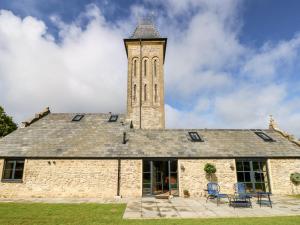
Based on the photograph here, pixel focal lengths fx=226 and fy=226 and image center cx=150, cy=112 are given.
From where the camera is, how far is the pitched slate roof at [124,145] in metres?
16.3

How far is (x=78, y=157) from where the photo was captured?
1580 cm

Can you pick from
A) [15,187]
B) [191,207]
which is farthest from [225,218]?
[15,187]

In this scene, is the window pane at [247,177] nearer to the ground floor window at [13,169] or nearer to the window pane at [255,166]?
the window pane at [255,166]

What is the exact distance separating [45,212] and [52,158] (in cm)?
652

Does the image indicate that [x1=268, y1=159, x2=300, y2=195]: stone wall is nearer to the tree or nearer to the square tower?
the square tower

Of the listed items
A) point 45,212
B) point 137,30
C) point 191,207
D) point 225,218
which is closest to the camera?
point 225,218

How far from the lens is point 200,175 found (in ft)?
51.6

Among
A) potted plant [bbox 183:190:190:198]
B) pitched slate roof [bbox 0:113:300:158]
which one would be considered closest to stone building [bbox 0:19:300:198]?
pitched slate roof [bbox 0:113:300:158]

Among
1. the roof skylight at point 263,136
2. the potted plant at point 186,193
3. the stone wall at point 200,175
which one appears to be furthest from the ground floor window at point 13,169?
the roof skylight at point 263,136

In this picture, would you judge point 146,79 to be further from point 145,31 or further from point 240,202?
point 240,202

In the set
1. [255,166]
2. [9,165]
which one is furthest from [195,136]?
[9,165]

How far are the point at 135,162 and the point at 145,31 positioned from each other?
17.4 metres

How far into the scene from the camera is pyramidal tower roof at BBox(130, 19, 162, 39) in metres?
26.2

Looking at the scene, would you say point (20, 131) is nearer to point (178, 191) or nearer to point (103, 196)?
point (103, 196)
